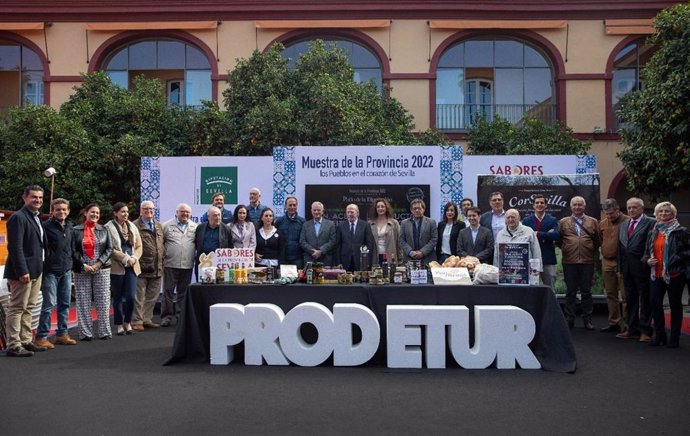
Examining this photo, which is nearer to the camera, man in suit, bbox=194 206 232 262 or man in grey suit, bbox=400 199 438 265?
man in grey suit, bbox=400 199 438 265

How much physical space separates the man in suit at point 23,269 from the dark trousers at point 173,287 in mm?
2266

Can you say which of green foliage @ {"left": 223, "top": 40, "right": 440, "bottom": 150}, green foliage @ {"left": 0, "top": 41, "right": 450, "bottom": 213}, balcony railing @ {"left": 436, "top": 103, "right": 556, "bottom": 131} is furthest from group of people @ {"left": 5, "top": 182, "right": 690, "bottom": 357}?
balcony railing @ {"left": 436, "top": 103, "right": 556, "bottom": 131}

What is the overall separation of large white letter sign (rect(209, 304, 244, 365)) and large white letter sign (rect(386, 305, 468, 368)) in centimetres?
144

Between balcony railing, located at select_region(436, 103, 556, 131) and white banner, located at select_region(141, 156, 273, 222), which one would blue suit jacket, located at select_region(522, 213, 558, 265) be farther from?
balcony railing, located at select_region(436, 103, 556, 131)

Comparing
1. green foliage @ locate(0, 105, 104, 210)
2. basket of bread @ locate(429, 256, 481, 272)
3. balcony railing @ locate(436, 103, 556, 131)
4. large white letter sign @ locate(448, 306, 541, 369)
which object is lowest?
large white letter sign @ locate(448, 306, 541, 369)

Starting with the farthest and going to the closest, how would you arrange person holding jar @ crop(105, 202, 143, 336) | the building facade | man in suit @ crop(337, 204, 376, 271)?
the building facade → man in suit @ crop(337, 204, 376, 271) → person holding jar @ crop(105, 202, 143, 336)

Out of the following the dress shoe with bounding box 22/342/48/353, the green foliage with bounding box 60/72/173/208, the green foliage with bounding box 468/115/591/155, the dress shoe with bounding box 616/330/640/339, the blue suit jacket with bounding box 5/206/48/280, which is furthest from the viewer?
the green foliage with bounding box 468/115/591/155

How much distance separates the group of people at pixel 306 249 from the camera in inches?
304

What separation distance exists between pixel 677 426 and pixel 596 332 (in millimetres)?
4549

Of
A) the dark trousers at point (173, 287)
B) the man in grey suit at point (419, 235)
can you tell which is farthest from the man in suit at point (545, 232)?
the dark trousers at point (173, 287)

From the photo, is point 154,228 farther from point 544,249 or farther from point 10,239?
point 544,249

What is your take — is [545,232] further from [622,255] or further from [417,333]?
[417,333]

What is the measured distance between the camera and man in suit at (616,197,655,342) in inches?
323

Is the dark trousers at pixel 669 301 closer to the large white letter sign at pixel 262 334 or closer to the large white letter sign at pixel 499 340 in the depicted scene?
the large white letter sign at pixel 499 340
